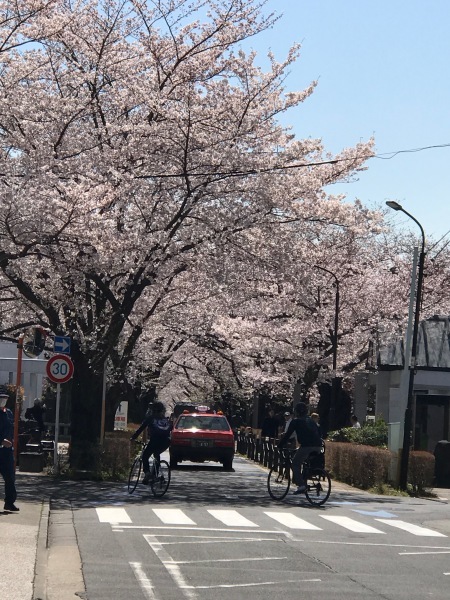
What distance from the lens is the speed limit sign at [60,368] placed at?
23141 millimetres

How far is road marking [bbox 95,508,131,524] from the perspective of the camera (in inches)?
599

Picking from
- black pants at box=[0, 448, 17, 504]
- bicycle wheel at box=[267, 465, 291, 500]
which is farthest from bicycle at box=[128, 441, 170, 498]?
black pants at box=[0, 448, 17, 504]

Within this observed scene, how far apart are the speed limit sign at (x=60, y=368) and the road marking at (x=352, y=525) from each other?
8147mm

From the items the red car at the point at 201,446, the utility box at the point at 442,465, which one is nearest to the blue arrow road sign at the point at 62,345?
the red car at the point at 201,446

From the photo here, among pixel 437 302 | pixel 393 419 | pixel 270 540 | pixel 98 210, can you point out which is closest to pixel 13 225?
pixel 98 210

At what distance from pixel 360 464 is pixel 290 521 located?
1030 cm

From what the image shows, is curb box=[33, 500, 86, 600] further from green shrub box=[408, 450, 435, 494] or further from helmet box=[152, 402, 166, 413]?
green shrub box=[408, 450, 435, 494]

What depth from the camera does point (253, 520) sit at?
52.4ft

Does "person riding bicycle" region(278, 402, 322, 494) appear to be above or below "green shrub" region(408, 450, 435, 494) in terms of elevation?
above

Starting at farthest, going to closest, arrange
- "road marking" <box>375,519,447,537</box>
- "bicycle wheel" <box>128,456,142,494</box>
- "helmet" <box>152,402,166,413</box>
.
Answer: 1. "bicycle wheel" <box>128,456,142,494</box>
2. "helmet" <box>152,402,166,413</box>
3. "road marking" <box>375,519,447,537</box>

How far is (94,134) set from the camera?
→ 2431 centimetres

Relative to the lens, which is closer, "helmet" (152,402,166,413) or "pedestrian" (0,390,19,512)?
"pedestrian" (0,390,19,512)

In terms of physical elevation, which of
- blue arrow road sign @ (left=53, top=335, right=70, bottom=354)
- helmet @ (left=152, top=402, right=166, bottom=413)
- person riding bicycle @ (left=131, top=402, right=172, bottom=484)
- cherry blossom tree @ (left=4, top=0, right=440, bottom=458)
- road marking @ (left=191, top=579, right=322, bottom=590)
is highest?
cherry blossom tree @ (left=4, top=0, right=440, bottom=458)

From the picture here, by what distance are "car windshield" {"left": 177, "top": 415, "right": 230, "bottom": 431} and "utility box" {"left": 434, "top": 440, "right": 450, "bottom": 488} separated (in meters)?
7.27
